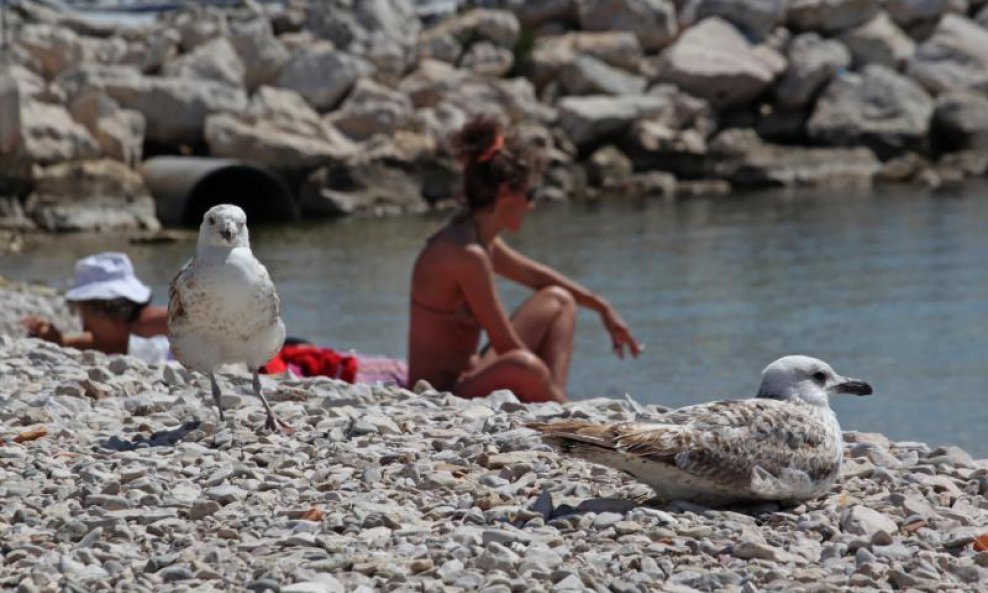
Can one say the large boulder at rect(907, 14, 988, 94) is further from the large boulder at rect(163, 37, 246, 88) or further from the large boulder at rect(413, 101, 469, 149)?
the large boulder at rect(163, 37, 246, 88)

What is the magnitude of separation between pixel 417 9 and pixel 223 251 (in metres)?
29.3

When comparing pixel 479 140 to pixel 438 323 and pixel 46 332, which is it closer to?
pixel 438 323

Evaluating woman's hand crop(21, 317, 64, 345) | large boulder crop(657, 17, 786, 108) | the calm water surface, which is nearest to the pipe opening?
the calm water surface

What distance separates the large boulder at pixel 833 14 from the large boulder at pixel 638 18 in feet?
9.03

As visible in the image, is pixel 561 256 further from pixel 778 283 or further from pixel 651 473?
pixel 651 473

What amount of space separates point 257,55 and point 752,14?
10169 mm

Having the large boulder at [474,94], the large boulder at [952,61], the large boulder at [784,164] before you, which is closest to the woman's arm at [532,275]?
the large boulder at [474,94]

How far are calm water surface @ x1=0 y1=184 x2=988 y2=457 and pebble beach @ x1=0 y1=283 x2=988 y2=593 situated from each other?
4419mm

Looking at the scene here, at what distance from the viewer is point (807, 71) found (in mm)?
29359

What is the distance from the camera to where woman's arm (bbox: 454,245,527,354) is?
8.43m

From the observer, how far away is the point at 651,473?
5.14m

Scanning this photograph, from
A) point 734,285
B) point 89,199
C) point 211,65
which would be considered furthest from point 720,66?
point 734,285

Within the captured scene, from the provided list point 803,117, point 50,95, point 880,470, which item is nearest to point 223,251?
point 880,470

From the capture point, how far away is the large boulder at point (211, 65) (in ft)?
85.2
